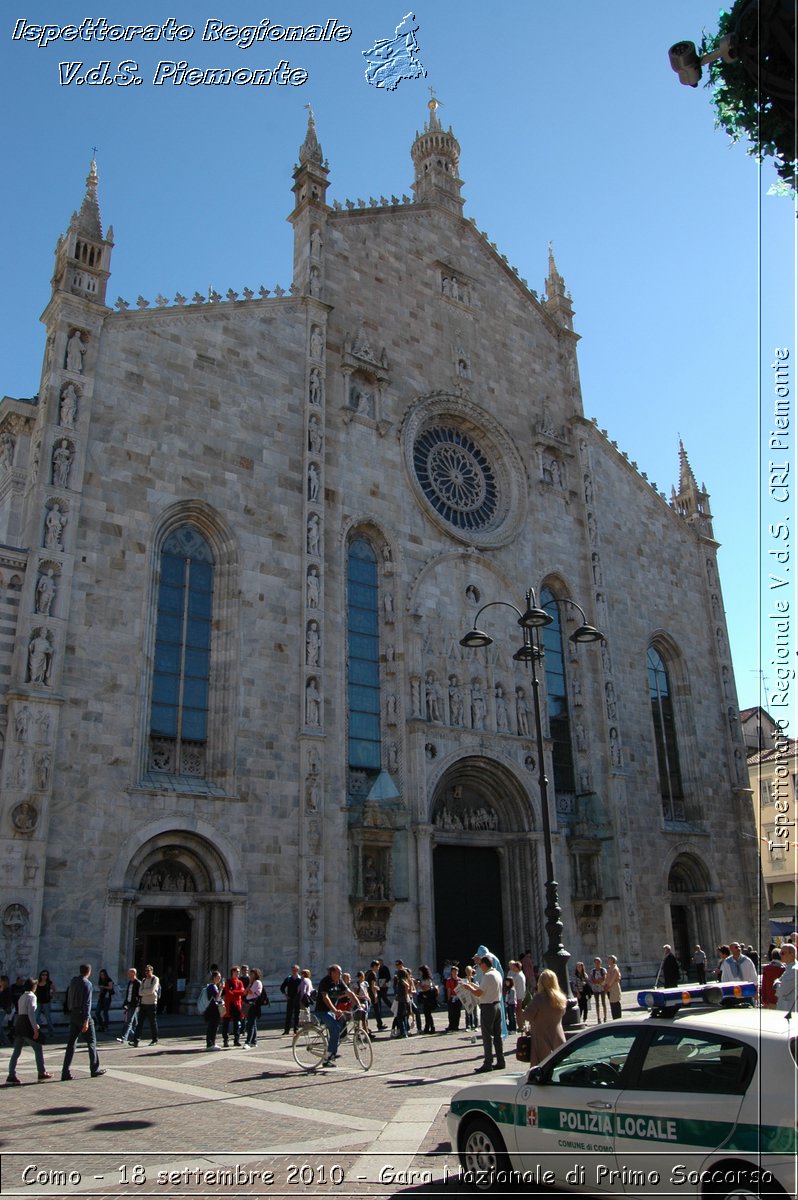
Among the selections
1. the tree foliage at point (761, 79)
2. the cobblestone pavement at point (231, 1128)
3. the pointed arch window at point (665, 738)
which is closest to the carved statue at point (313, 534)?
the cobblestone pavement at point (231, 1128)

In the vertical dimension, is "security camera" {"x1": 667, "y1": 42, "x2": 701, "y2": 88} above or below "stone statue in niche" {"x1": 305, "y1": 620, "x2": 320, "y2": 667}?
below

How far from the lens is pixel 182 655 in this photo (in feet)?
76.3

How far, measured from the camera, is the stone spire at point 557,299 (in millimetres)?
38000

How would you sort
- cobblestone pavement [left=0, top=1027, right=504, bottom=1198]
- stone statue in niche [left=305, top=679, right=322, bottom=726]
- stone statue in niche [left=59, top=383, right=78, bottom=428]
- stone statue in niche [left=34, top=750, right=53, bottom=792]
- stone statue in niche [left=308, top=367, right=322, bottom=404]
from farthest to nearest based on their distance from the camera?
stone statue in niche [left=308, top=367, right=322, bottom=404], stone statue in niche [left=305, top=679, right=322, bottom=726], stone statue in niche [left=59, top=383, right=78, bottom=428], stone statue in niche [left=34, top=750, right=53, bottom=792], cobblestone pavement [left=0, top=1027, right=504, bottom=1198]

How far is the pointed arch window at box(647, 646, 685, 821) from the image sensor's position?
3462 centimetres

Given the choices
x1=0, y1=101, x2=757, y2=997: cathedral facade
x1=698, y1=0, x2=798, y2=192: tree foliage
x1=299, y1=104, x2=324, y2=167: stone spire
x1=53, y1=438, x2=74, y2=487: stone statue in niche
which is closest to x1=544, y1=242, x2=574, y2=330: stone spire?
x1=0, y1=101, x2=757, y2=997: cathedral facade

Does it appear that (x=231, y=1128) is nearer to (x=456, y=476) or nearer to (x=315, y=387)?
(x=315, y=387)

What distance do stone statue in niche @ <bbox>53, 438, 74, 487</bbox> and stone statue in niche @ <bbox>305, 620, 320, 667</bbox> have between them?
7166 mm

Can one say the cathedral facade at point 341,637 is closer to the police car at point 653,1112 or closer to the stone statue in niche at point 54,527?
→ the stone statue in niche at point 54,527

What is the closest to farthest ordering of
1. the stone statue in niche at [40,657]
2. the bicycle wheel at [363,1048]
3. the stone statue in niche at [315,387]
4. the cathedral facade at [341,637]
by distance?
the bicycle wheel at [363,1048]
the stone statue in niche at [40,657]
the cathedral facade at [341,637]
the stone statue in niche at [315,387]

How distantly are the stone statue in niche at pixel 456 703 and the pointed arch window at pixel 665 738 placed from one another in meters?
10.4

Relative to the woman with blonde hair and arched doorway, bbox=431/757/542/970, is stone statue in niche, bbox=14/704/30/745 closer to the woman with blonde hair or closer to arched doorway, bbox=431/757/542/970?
arched doorway, bbox=431/757/542/970

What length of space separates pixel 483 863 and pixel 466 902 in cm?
140

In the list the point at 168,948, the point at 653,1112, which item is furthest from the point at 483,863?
the point at 653,1112
